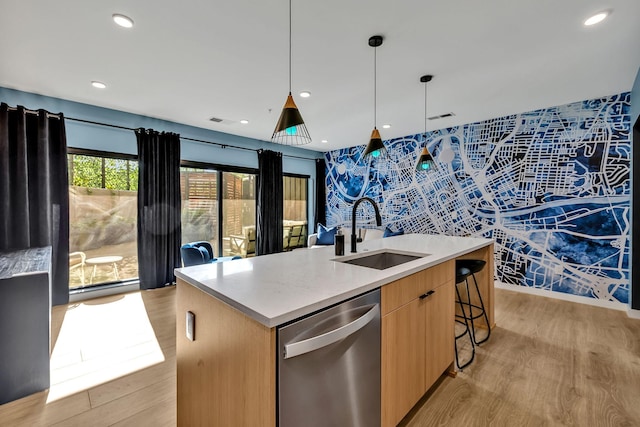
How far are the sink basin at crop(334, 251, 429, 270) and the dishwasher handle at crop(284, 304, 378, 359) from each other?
807mm

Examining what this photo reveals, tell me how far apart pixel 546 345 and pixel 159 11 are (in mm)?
4050

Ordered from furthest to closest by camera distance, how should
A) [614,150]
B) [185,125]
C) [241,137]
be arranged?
[241,137], [185,125], [614,150]

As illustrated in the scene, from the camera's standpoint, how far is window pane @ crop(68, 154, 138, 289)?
3.79 meters

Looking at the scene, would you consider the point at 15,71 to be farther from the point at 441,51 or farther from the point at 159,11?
the point at 441,51

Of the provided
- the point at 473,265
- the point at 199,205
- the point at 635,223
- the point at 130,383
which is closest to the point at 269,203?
the point at 199,205

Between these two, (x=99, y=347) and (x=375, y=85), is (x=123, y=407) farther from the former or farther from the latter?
(x=375, y=85)

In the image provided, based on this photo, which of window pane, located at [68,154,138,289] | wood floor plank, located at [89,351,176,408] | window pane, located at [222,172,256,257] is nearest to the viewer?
wood floor plank, located at [89,351,176,408]

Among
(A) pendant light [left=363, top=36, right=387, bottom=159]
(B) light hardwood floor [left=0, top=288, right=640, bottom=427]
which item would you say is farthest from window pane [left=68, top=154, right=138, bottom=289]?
(A) pendant light [left=363, top=36, right=387, bottom=159]

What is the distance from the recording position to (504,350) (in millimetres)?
2447

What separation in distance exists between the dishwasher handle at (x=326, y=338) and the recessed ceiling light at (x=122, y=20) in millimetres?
2437

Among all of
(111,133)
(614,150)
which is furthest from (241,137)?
(614,150)

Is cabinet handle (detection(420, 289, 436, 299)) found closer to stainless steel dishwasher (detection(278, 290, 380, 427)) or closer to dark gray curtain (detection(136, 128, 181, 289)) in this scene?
stainless steel dishwasher (detection(278, 290, 380, 427))

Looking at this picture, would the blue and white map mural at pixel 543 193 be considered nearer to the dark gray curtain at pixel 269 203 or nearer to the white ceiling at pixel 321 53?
the white ceiling at pixel 321 53

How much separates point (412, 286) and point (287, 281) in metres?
0.70
